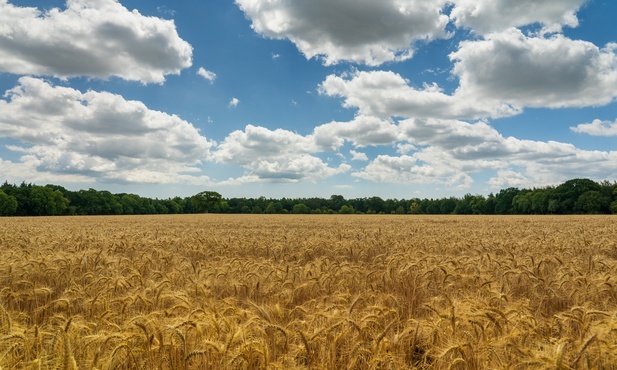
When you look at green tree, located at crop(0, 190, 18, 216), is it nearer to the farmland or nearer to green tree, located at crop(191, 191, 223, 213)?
green tree, located at crop(191, 191, 223, 213)

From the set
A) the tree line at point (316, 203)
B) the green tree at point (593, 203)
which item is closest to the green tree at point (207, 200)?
the tree line at point (316, 203)

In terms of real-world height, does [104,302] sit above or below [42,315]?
above

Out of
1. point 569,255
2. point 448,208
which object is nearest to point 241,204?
point 448,208

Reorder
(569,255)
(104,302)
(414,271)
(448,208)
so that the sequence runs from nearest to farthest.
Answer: (104,302) < (414,271) < (569,255) < (448,208)

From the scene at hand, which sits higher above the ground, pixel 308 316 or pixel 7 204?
pixel 308 316

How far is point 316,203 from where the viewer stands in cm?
15475

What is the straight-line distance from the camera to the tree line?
96875mm

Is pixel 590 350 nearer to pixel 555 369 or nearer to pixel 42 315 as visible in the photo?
pixel 555 369

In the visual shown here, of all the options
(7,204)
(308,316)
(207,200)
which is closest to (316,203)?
(207,200)

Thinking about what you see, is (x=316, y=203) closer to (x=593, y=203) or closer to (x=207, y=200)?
(x=207, y=200)

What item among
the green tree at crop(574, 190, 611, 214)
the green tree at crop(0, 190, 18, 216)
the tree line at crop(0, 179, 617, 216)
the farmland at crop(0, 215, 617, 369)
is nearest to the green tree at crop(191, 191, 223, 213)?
the tree line at crop(0, 179, 617, 216)

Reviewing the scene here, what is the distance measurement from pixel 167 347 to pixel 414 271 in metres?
4.92

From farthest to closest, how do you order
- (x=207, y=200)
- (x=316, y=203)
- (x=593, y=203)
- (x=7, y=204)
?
(x=316, y=203), (x=207, y=200), (x=593, y=203), (x=7, y=204)

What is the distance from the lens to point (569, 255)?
934 cm
